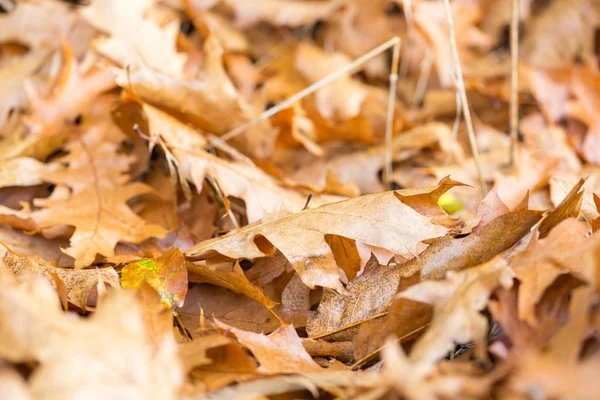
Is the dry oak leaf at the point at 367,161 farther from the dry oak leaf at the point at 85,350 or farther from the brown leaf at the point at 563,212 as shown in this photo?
the dry oak leaf at the point at 85,350

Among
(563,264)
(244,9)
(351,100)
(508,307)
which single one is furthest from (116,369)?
(244,9)

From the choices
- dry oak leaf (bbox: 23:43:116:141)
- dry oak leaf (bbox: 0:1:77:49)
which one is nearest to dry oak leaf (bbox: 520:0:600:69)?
dry oak leaf (bbox: 23:43:116:141)

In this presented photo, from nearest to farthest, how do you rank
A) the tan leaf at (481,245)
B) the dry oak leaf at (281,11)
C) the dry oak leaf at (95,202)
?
the tan leaf at (481,245)
the dry oak leaf at (95,202)
the dry oak leaf at (281,11)

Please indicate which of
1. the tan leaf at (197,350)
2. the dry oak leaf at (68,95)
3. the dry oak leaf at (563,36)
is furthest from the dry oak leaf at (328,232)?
the dry oak leaf at (563,36)

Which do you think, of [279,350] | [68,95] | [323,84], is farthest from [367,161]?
[279,350]

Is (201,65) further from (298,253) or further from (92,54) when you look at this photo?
(298,253)

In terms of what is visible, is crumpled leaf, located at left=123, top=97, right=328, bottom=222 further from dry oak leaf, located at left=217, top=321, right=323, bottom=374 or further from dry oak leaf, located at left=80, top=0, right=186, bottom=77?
dry oak leaf, located at left=217, top=321, right=323, bottom=374
